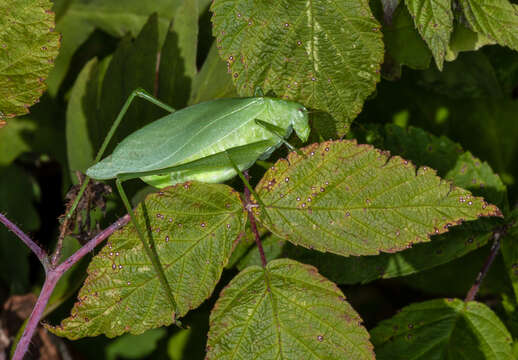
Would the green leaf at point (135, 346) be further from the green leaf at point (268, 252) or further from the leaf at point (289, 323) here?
the leaf at point (289, 323)

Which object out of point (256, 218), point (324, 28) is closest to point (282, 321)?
point (256, 218)

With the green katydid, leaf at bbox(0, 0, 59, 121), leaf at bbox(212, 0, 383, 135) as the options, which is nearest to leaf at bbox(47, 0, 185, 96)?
leaf at bbox(0, 0, 59, 121)

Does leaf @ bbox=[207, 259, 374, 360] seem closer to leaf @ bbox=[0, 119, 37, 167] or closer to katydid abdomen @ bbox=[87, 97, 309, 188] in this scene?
katydid abdomen @ bbox=[87, 97, 309, 188]

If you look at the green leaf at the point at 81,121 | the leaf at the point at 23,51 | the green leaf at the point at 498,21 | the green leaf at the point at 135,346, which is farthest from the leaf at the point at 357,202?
the green leaf at the point at 135,346

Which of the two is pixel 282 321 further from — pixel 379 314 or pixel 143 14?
pixel 143 14

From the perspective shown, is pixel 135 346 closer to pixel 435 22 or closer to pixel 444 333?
pixel 444 333

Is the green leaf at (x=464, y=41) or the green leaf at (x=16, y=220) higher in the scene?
the green leaf at (x=464, y=41)

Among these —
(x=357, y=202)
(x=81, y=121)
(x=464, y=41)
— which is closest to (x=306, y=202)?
(x=357, y=202)
